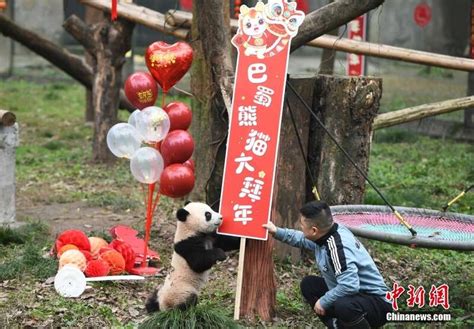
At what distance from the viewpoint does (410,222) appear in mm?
5965

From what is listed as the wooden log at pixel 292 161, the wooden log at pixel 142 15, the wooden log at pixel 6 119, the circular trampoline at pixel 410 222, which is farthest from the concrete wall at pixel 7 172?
the circular trampoline at pixel 410 222

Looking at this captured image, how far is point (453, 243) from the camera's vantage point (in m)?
→ 4.84

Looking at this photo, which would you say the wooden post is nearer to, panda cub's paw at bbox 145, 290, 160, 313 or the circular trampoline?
panda cub's paw at bbox 145, 290, 160, 313

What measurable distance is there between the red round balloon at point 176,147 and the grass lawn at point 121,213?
2.92 ft

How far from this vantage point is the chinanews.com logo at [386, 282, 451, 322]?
5252 millimetres

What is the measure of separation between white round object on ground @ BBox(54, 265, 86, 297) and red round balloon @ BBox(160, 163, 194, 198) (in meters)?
0.82

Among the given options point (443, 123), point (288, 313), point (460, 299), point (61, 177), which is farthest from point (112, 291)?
point (443, 123)

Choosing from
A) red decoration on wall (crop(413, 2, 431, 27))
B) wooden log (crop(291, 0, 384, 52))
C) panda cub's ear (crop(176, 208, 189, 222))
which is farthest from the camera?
red decoration on wall (crop(413, 2, 431, 27))

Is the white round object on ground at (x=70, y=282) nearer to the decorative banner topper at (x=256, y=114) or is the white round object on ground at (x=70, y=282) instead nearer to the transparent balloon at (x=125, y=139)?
the transparent balloon at (x=125, y=139)

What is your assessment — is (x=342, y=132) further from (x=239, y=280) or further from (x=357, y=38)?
(x=357, y=38)

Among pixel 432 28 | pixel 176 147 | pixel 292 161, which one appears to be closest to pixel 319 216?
pixel 176 147

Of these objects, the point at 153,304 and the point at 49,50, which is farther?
the point at 49,50

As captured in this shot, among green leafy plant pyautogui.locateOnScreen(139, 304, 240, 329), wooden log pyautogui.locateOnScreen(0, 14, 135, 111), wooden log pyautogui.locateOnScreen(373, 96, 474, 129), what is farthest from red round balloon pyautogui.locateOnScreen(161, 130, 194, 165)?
wooden log pyautogui.locateOnScreen(0, 14, 135, 111)

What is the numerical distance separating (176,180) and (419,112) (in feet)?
8.46
